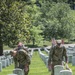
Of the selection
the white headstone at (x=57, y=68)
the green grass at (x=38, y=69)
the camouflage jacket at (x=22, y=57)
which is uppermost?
the camouflage jacket at (x=22, y=57)

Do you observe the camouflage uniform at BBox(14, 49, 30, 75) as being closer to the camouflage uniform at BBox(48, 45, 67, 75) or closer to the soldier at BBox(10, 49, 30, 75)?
the soldier at BBox(10, 49, 30, 75)

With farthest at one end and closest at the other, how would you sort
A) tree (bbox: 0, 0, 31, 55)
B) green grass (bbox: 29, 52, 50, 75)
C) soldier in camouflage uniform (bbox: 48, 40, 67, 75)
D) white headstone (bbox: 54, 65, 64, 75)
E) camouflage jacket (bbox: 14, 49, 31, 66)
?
tree (bbox: 0, 0, 31, 55), green grass (bbox: 29, 52, 50, 75), camouflage jacket (bbox: 14, 49, 31, 66), soldier in camouflage uniform (bbox: 48, 40, 67, 75), white headstone (bbox: 54, 65, 64, 75)

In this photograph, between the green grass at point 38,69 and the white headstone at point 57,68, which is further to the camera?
the green grass at point 38,69

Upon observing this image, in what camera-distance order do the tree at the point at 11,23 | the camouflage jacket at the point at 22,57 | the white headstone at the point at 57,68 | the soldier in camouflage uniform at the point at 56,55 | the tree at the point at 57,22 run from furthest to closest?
the tree at the point at 57,22
the tree at the point at 11,23
the camouflage jacket at the point at 22,57
the soldier in camouflage uniform at the point at 56,55
the white headstone at the point at 57,68

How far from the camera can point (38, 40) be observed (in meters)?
72.1

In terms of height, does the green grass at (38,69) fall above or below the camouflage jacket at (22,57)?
below

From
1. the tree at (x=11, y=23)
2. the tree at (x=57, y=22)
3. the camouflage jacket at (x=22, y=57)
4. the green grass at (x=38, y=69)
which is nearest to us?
the camouflage jacket at (x=22, y=57)

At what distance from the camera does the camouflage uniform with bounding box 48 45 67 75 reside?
1772 cm

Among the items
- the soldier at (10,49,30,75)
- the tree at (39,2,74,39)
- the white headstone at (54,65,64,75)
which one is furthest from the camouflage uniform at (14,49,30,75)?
the tree at (39,2,74,39)

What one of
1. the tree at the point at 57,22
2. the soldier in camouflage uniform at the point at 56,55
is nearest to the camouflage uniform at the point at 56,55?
the soldier in camouflage uniform at the point at 56,55

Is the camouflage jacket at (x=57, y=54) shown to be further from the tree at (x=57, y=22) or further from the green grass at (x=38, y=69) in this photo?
the tree at (x=57, y=22)

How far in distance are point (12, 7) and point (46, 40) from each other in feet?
95.6

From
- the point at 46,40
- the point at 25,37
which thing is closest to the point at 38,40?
the point at 46,40

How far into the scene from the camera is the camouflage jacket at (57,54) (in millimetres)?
17719
